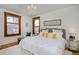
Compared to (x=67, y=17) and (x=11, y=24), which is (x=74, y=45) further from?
(x=11, y=24)

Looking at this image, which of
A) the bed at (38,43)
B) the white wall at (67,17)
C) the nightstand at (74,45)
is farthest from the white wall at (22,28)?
the nightstand at (74,45)

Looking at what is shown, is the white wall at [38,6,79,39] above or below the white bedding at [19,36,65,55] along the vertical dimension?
above

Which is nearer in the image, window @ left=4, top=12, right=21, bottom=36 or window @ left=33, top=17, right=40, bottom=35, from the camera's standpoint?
window @ left=4, top=12, right=21, bottom=36

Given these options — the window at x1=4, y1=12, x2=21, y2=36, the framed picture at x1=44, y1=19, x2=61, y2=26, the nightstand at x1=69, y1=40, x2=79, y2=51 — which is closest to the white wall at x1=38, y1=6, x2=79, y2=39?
the framed picture at x1=44, y1=19, x2=61, y2=26

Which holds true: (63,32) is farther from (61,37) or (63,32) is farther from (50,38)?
(50,38)

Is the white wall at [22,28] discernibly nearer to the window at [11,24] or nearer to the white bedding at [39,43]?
the window at [11,24]

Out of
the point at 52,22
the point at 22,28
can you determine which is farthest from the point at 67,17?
the point at 22,28

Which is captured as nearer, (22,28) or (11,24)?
(11,24)

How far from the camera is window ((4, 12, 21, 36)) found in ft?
6.56

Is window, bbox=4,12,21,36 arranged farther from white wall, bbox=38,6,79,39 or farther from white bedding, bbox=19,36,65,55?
white wall, bbox=38,6,79,39

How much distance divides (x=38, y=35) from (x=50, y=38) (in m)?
0.42

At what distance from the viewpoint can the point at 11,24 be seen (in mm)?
2041

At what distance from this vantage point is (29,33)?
7.23ft

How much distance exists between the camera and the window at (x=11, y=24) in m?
2.00
